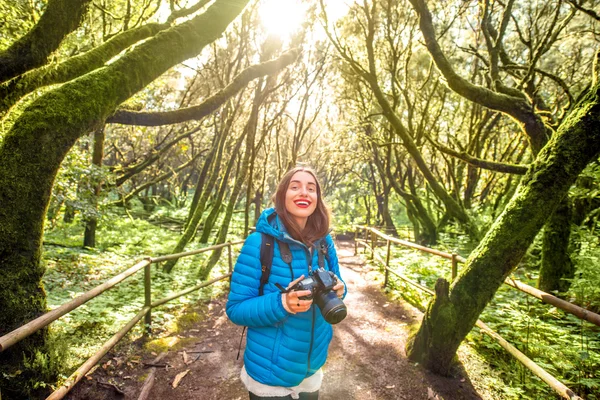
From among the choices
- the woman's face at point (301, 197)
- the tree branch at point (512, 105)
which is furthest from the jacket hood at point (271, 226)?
the tree branch at point (512, 105)

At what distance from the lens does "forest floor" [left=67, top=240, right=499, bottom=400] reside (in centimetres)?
348

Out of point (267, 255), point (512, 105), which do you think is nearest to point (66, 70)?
point (267, 255)

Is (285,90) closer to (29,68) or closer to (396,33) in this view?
(396,33)

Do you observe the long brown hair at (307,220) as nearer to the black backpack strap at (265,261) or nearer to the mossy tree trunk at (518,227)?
the black backpack strap at (265,261)

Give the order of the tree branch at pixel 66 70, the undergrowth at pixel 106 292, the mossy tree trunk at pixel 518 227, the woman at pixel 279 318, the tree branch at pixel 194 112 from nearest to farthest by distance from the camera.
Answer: the woman at pixel 279 318 → the mossy tree trunk at pixel 518 227 → the tree branch at pixel 66 70 → the undergrowth at pixel 106 292 → the tree branch at pixel 194 112

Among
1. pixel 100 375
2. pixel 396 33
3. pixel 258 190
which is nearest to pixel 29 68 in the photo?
pixel 100 375

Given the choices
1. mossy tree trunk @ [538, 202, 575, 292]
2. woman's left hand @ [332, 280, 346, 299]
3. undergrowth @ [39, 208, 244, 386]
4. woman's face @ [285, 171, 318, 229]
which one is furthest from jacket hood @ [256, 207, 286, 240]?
mossy tree trunk @ [538, 202, 575, 292]

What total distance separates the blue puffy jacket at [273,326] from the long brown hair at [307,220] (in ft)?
0.32

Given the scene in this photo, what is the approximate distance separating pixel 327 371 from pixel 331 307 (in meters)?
2.89

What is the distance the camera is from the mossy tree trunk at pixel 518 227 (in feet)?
10.1

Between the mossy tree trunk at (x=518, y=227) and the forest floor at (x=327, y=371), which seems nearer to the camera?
the mossy tree trunk at (x=518, y=227)

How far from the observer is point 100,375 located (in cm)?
351

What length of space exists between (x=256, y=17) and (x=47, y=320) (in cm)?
1086

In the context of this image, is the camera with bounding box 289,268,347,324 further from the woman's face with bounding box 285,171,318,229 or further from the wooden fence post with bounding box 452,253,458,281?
the wooden fence post with bounding box 452,253,458,281
